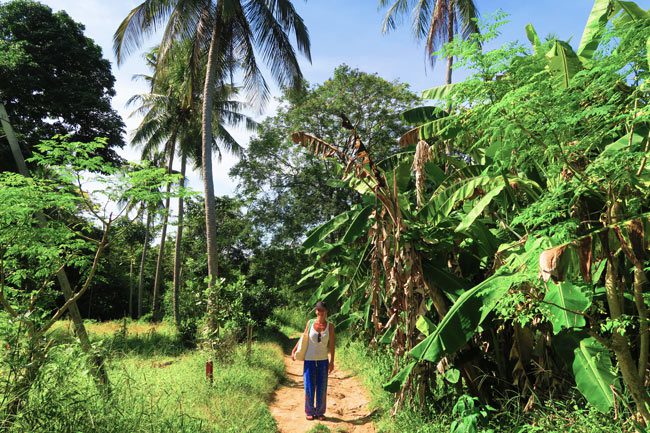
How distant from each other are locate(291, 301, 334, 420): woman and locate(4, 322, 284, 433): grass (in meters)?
0.59

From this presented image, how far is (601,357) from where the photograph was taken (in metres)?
3.53

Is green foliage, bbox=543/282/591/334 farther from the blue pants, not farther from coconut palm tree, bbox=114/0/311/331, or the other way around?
coconut palm tree, bbox=114/0/311/331

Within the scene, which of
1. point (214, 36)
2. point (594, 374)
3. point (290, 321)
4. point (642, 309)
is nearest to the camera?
point (642, 309)

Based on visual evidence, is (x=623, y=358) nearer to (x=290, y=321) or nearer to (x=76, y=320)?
(x=76, y=320)

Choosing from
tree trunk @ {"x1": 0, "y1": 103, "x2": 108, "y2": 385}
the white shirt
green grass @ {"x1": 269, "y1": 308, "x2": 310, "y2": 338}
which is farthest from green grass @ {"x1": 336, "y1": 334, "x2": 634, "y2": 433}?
green grass @ {"x1": 269, "y1": 308, "x2": 310, "y2": 338}

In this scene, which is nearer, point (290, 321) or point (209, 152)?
point (209, 152)

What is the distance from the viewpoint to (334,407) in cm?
646

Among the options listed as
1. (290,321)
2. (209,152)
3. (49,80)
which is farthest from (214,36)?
(290,321)

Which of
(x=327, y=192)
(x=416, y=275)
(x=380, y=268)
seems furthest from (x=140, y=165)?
(x=327, y=192)

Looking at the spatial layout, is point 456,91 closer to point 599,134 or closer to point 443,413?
point 599,134

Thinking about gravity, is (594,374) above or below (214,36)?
below

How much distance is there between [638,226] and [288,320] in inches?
684

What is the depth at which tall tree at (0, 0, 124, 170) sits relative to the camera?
1391cm

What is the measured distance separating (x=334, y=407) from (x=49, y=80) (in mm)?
15101
